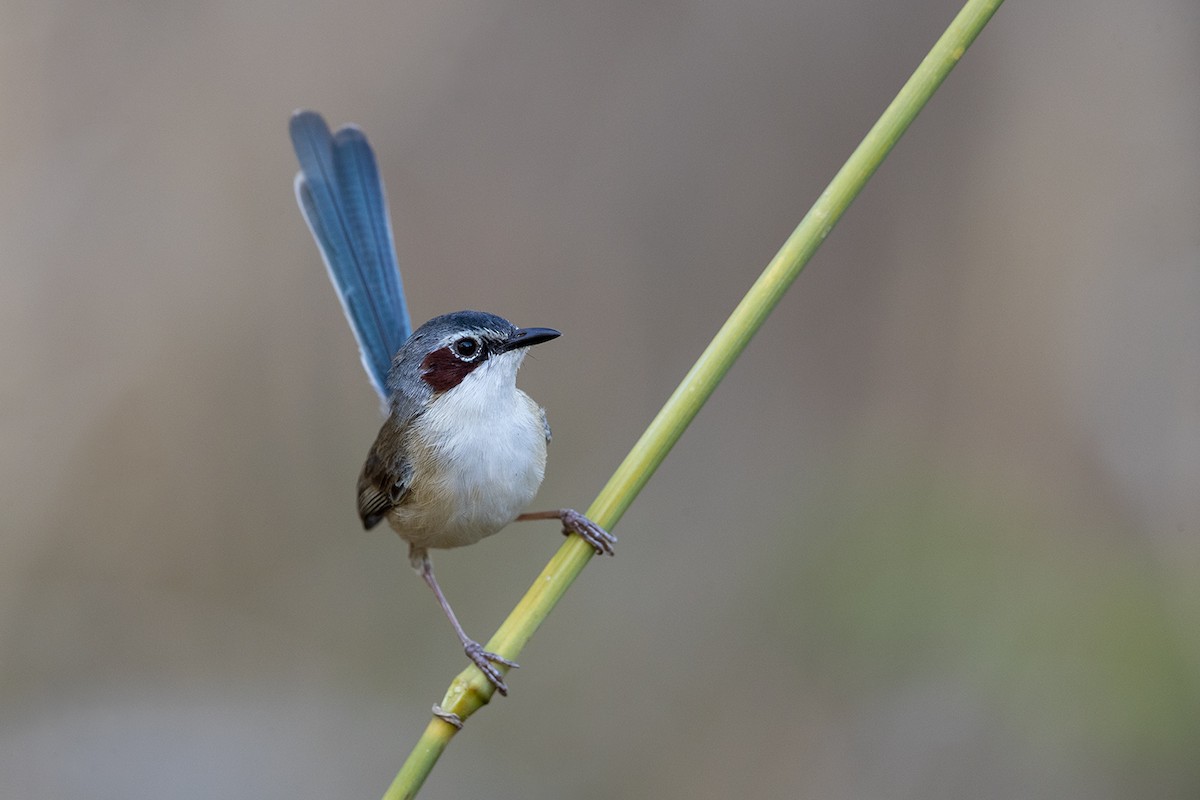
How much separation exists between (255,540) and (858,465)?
3.22 meters

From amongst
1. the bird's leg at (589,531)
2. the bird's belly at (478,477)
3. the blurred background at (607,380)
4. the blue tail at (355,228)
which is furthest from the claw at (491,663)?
the blurred background at (607,380)

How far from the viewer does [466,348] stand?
370 cm

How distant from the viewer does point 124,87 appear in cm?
599

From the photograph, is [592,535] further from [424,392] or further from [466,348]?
[424,392]

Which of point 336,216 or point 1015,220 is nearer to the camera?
point 336,216

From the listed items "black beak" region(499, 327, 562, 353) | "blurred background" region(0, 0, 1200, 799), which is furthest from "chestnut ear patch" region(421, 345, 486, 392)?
"blurred background" region(0, 0, 1200, 799)

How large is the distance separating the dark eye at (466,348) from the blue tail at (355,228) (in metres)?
0.70

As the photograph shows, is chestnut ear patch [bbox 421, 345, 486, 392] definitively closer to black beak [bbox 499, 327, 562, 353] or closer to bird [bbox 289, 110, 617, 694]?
bird [bbox 289, 110, 617, 694]

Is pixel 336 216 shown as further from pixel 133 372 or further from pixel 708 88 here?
pixel 708 88

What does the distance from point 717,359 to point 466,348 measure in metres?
1.35

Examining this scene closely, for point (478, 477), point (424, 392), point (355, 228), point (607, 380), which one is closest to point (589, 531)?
point (478, 477)

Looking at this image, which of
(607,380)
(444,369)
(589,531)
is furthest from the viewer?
(607,380)

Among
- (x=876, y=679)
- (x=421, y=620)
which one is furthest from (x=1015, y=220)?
(x=421, y=620)

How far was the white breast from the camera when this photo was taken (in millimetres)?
3711
